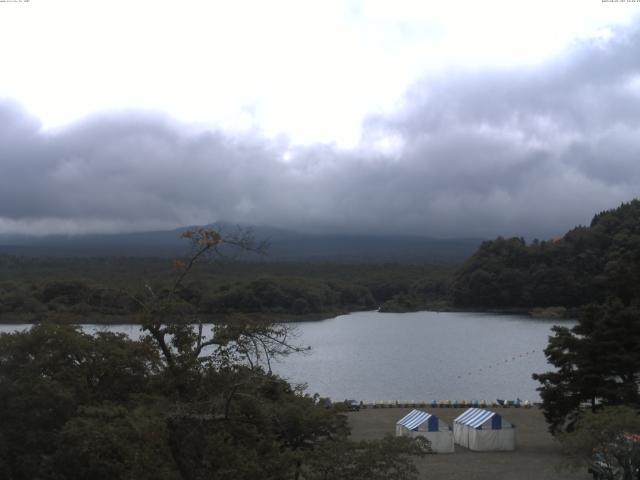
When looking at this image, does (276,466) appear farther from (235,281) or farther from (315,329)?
(235,281)

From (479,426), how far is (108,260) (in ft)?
252

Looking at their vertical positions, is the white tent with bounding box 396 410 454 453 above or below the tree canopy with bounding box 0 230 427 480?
below

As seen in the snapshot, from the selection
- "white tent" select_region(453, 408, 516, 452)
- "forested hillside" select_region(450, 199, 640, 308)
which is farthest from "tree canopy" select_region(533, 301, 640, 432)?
"forested hillside" select_region(450, 199, 640, 308)

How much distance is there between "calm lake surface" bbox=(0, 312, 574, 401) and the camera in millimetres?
34219

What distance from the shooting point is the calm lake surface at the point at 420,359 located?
1347 inches

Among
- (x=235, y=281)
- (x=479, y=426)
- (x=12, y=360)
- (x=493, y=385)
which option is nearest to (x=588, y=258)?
(x=235, y=281)

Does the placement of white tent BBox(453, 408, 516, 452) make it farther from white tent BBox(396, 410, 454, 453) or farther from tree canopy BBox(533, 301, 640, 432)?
tree canopy BBox(533, 301, 640, 432)

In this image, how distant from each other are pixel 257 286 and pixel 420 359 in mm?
25966

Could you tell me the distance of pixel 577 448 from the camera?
12.9 metres

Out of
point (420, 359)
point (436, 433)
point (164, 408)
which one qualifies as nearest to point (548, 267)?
point (420, 359)

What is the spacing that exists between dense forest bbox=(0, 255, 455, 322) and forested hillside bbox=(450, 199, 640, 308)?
7.33 m

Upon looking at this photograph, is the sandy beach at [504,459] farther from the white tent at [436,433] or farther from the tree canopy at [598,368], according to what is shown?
the tree canopy at [598,368]

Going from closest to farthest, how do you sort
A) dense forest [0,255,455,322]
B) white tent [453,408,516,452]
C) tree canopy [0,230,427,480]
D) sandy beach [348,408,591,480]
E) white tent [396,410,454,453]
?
tree canopy [0,230,427,480] → sandy beach [348,408,591,480] → white tent [396,410,454,453] → white tent [453,408,516,452] → dense forest [0,255,455,322]

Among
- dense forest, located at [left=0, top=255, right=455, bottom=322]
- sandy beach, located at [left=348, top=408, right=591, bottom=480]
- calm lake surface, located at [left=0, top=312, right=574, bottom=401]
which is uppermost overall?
dense forest, located at [left=0, top=255, right=455, bottom=322]
